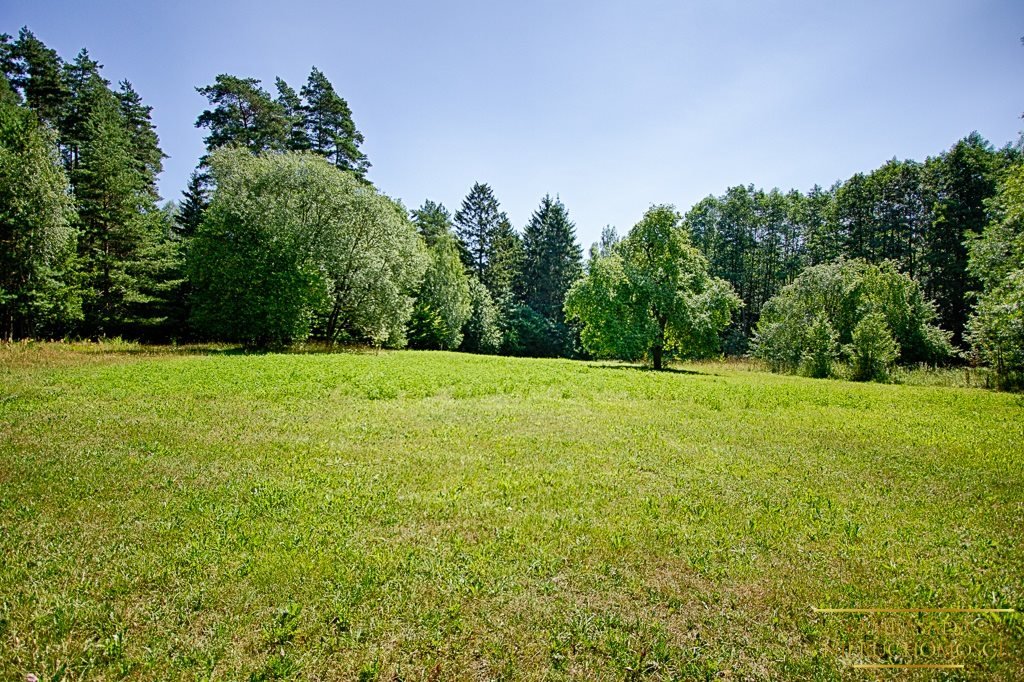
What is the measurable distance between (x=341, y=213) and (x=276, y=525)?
Answer: 3053cm

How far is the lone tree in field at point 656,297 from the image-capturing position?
27047mm

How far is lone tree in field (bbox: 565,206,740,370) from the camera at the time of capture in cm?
2705

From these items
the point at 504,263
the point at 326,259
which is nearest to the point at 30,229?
the point at 326,259

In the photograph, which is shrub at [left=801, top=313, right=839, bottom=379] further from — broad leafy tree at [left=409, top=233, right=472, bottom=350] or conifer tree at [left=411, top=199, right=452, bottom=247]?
conifer tree at [left=411, top=199, right=452, bottom=247]

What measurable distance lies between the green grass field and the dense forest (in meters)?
18.3

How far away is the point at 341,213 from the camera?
31875 millimetres

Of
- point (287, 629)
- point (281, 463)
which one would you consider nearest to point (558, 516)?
point (287, 629)

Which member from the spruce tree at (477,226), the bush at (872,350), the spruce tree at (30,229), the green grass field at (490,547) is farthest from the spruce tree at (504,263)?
the green grass field at (490,547)

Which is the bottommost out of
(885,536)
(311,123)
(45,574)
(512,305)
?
(45,574)

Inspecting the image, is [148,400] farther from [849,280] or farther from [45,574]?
[849,280]

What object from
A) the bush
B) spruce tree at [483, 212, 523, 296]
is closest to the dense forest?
the bush

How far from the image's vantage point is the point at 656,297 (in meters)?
27.2

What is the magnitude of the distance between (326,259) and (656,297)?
2294 centimetres

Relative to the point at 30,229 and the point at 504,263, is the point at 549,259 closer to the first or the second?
the point at 504,263
